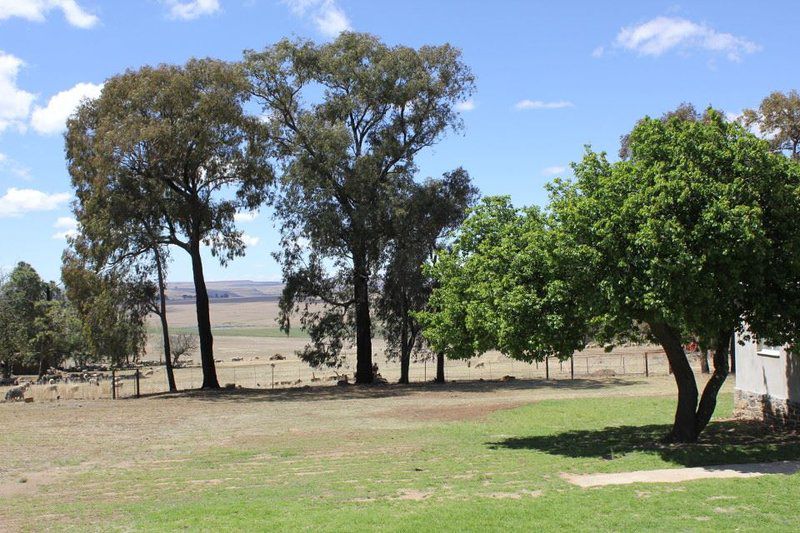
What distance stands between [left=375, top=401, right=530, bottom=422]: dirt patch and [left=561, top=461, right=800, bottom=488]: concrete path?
34.5ft

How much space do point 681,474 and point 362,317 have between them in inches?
1109

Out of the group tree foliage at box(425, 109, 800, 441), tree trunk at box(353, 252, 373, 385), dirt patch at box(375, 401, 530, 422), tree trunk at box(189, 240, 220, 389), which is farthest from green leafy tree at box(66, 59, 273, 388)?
tree foliage at box(425, 109, 800, 441)

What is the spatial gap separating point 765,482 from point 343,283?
29.4 metres

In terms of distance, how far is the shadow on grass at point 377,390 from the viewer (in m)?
34.4

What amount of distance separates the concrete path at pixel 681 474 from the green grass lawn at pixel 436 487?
1.39 feet

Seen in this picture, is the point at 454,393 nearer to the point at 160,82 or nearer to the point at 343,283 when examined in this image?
the point at 343,283

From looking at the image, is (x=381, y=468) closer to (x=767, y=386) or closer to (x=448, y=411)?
(x=767, y=386)

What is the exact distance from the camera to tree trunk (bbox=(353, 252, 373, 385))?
3847cm

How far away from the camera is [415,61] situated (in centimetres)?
3897

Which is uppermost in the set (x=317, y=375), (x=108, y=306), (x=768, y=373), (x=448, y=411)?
(x=108, y=306)

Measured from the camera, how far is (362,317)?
40500 mm

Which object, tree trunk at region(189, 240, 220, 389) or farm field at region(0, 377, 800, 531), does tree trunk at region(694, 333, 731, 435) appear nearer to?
farm field at region(0, 377, 800, 531)

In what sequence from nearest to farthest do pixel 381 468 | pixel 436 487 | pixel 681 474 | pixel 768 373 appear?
pixel 436 487 → pixel 681 474 → pixel 381 468 → pixel 768 373

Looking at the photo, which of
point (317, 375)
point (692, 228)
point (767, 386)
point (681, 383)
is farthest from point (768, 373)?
point (317, 375)
